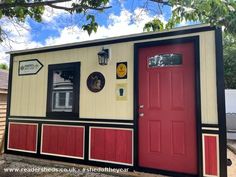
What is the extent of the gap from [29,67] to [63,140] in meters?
1.92

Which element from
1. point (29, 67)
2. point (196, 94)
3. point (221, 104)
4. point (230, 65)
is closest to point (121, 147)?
point (196, 94)

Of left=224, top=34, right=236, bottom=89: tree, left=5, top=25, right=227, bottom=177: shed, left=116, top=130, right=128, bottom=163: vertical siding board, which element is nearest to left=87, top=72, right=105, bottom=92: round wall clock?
left=5, top=25, right=227, bottom=177: shed

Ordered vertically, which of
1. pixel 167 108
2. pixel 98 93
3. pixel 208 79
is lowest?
pixel 167 108

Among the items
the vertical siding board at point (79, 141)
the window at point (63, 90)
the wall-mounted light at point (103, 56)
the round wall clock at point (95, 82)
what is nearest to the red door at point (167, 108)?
the wall-mounted light at point (103, 56)

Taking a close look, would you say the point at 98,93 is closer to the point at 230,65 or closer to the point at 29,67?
the point at 29,67

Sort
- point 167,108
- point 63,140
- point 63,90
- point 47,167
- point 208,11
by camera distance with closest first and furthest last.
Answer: point 208,11
point 167,108
point 47,167
point 63,140
point 63,90

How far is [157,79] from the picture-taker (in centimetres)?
403

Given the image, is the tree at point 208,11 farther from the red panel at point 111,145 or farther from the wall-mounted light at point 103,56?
the red panel at point 111,145

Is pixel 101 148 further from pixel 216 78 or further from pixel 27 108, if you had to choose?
pixel 216 78

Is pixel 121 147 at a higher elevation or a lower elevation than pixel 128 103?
lower

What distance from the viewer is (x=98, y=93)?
4512mm

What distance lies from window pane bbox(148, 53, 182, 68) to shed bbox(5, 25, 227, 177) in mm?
17

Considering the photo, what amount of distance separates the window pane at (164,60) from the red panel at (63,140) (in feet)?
6.22

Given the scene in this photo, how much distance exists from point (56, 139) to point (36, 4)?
2868 mm
